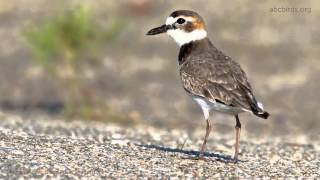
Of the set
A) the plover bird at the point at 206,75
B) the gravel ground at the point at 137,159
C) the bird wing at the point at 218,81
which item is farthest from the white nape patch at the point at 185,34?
the gravel ground at the point at 137,159

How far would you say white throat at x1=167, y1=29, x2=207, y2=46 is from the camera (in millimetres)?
10492

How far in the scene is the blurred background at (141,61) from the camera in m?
16.9

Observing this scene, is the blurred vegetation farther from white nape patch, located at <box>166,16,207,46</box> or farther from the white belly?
the white belly

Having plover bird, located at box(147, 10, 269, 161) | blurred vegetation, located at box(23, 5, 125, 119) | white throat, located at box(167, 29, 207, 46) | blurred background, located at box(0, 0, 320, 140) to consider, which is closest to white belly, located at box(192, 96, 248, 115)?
plover bird, located at box(147, 10, 269, 161)

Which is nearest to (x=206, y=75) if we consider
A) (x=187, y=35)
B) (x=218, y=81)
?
(x=218, y=81)

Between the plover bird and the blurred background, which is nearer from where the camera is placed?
the plover bird

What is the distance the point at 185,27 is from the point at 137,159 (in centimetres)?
187

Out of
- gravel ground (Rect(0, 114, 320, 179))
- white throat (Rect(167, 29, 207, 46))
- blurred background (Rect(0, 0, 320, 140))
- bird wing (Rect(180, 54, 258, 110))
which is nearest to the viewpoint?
gravel ground (Rect(0, 114, 320, 179))

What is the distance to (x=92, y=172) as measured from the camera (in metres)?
8.82

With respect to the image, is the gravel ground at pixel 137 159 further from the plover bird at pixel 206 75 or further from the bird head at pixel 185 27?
the bird head at pixel 185 27

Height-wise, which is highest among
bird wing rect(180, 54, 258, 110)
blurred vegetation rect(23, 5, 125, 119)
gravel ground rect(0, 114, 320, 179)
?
blurred vegetation rect(23, 5, 125, 119)

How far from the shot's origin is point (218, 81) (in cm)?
976

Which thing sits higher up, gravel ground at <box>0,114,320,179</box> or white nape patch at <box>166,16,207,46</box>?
white nape patch at <box>166,16,207,46</box>

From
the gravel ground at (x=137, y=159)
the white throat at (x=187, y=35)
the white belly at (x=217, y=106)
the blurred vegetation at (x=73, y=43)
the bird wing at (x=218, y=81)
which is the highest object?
A: the blurred vegetation at (x=73, y=43)
